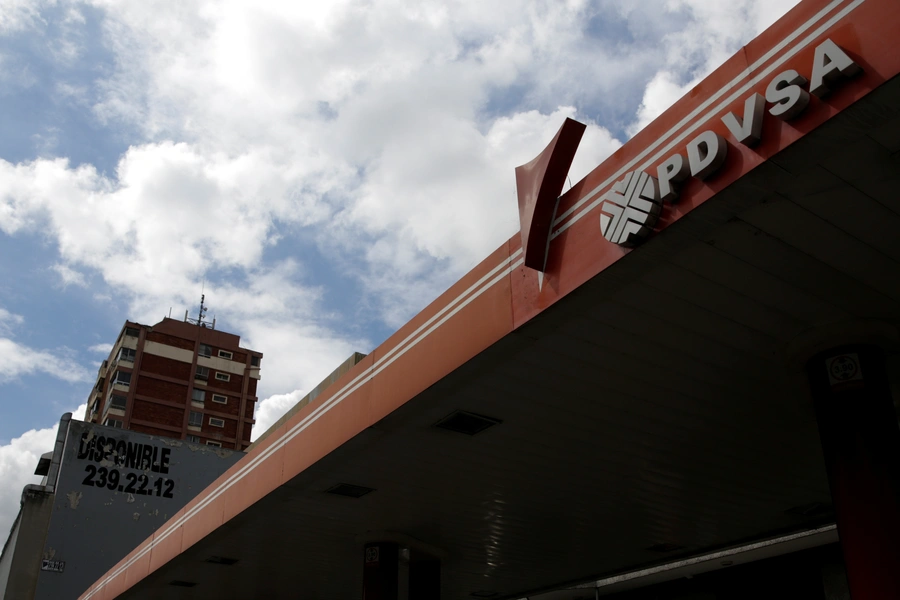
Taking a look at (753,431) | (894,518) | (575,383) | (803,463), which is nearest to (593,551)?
(803,463)

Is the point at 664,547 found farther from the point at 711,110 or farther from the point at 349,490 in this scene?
the point at 711,110

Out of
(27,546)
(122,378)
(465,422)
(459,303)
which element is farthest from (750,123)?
(122,378)

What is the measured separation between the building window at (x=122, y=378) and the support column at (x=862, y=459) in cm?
6892

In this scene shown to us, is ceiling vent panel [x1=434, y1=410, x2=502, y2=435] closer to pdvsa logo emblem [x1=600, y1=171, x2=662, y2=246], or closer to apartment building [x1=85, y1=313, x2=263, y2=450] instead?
pdvsa logo emblem [x1=600, y1=171, x2=662, y2=246]

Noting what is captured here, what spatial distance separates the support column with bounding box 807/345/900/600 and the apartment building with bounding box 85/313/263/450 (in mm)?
65070

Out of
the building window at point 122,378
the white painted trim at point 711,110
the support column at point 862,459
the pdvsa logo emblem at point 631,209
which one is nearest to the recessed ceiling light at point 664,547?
the support column at point 862,459

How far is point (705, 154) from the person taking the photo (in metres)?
5.05

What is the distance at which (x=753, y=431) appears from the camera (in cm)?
854

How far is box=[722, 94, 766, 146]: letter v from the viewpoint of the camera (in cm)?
469

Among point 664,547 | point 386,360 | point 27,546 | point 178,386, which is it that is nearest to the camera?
point 386,360

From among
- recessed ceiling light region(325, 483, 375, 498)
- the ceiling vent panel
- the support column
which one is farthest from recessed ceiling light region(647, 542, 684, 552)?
the support column

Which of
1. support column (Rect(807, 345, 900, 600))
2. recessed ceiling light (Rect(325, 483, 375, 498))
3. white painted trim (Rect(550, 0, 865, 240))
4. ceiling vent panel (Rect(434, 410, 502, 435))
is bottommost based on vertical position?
support column (Rect(807, 345, 900, 600))

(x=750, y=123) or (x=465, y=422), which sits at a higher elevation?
(x=750, y=123)

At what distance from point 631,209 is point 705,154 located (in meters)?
0.62
